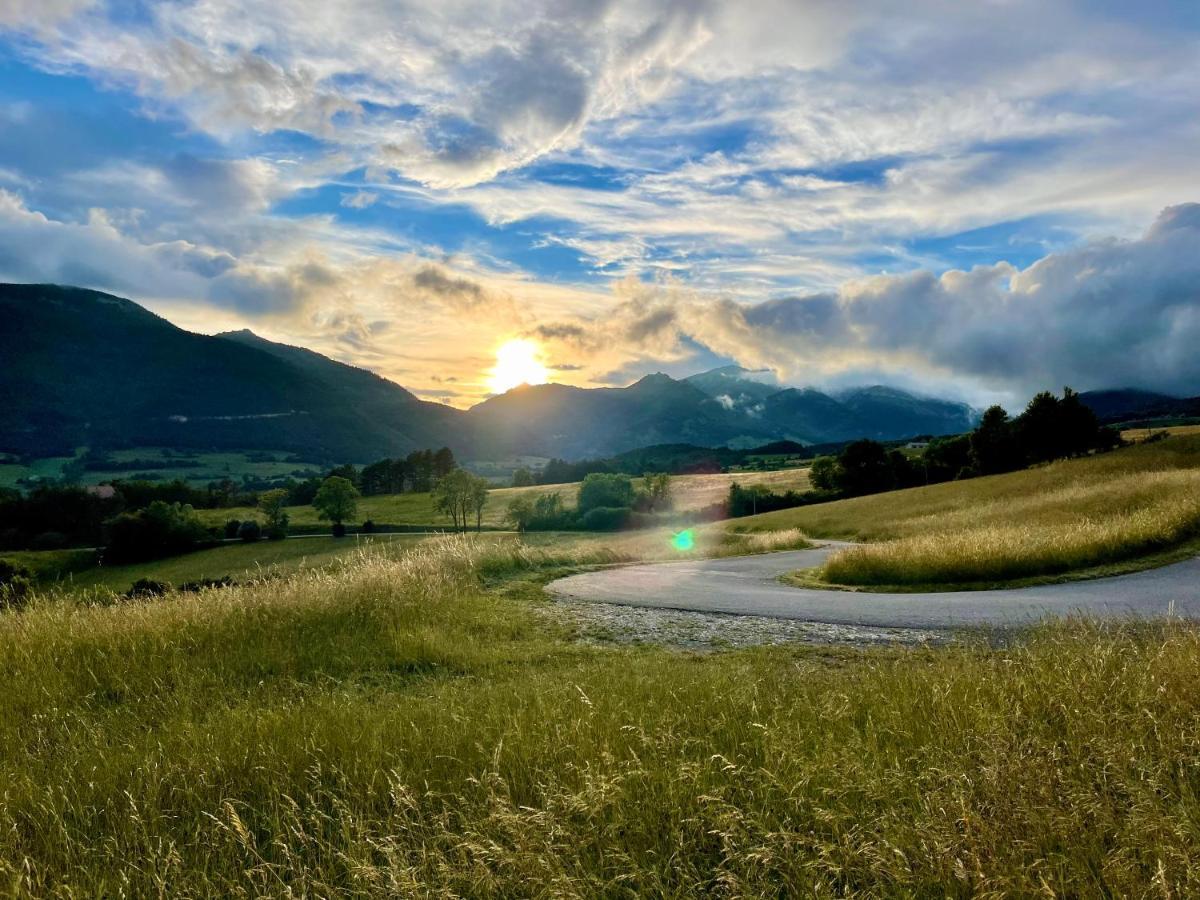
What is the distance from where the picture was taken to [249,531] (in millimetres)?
90688

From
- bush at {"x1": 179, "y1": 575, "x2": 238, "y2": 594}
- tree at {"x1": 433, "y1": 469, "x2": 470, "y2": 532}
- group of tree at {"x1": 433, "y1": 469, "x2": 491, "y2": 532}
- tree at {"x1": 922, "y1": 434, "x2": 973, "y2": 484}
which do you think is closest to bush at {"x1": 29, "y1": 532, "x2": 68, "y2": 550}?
group of tree at {"x1": 433, "y1": 469, "x2": 491, "y2": 532}

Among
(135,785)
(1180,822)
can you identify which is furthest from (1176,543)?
(135,785)

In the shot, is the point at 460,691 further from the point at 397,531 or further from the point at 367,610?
the point at 397,531

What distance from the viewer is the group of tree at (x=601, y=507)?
83125mm

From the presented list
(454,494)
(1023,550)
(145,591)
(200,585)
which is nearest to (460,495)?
(454,494)

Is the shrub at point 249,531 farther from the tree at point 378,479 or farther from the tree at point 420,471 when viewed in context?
the tree at point 378,479

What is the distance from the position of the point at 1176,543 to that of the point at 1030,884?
23271 mm

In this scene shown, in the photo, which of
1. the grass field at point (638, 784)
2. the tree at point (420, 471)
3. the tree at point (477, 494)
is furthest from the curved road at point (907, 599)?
the tree at point (420, 471)

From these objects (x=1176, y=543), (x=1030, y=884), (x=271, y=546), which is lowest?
(x=271, y=546)

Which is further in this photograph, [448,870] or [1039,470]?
[1039,470]

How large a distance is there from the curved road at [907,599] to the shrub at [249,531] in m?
82.7

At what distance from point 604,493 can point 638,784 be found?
3450 inches

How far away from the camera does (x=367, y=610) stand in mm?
12000

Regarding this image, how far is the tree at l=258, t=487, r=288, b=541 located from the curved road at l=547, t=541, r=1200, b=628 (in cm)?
8289
